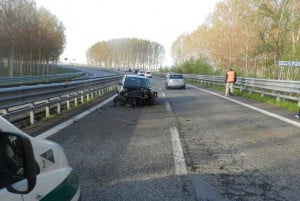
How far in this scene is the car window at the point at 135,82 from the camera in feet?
58.3

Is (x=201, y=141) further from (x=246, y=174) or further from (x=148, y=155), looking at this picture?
(x=246, y=174)

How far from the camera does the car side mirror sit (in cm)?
208

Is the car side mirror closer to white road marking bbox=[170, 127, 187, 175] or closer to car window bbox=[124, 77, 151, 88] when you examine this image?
white road marking bbox=[170, 127, 187, 175]

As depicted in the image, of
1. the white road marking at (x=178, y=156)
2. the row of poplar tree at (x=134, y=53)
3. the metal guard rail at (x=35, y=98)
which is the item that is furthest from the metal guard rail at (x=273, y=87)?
the row of poplar tree at (x=134, y=53)

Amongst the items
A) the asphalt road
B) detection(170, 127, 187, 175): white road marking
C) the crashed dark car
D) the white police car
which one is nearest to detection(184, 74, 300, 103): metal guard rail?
the asphalt road

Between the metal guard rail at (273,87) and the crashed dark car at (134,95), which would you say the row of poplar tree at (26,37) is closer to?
the metal guard rail at (273,87)

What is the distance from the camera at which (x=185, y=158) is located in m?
6.73

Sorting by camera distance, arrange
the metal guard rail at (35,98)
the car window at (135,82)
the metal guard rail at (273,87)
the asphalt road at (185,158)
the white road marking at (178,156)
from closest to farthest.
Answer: the asphalt road at (185,158) < the white road marking at (178,156) < the metal guard rail at (35,98) < the metal guard rail at (273,87) < the car window at (135,82)

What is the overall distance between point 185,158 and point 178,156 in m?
0.18

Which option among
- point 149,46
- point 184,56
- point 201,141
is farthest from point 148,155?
point 149,46

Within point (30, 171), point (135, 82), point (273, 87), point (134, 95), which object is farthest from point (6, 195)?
point (273, 87)

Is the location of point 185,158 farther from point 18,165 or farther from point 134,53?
point 134,53

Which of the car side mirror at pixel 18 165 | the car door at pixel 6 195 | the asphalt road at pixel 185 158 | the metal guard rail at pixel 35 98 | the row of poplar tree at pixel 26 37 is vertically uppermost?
the row of poplar tree at pixel 26 37

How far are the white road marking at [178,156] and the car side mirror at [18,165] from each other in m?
3.77
